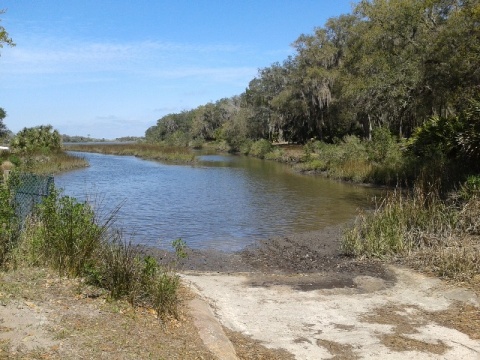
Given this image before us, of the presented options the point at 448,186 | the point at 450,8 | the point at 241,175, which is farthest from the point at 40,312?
the point at 241,175

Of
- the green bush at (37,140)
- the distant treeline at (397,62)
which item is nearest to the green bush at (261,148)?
the distant treeline at (397,62)

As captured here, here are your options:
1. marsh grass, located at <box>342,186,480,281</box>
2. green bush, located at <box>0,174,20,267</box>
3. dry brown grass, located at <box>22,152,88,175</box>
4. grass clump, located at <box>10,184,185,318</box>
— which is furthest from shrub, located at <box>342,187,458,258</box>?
dry brown grass, located at <box>22,152,88,175</box>

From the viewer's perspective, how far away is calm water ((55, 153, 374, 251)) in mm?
13641

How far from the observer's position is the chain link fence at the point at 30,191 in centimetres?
795

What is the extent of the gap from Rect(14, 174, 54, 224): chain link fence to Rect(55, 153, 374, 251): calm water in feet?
2.29

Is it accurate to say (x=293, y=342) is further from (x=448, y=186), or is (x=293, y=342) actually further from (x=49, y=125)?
(x=49, y=125)

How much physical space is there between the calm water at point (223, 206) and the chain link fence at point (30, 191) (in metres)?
0.70

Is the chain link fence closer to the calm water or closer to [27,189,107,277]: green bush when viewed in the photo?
the calm water

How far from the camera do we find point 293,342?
557 centimetres

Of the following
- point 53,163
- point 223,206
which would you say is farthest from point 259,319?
point 53,163

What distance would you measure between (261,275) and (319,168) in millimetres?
24846

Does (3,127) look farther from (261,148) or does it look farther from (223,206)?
(223,206)

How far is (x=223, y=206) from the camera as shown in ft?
63.5

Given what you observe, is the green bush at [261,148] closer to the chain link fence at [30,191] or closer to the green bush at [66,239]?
the chain link fence at [30,191]
